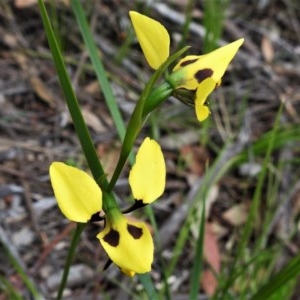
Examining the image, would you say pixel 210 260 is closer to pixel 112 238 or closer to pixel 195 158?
pixel 195 158

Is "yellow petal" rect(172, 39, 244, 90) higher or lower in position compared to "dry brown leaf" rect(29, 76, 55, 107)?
higher

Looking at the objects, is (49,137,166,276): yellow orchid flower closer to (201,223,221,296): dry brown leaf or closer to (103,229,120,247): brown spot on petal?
(103,229,120,247): brown spot on petal

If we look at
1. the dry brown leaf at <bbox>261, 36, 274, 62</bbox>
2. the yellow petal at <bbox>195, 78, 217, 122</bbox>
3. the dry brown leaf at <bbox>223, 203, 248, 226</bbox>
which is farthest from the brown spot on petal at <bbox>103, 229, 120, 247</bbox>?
the dry brown leaf at <bbox>261, 36, 274, 62</bbox>

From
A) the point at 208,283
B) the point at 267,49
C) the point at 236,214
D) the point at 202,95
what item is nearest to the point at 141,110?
the point at 202,95

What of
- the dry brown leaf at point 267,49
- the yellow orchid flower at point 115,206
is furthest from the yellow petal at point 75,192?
the dry brown leaf at point 267,49

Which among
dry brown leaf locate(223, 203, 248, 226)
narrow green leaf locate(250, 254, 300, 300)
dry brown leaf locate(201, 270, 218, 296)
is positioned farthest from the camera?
dry brown leaf locate(223, 203, 248, 226)

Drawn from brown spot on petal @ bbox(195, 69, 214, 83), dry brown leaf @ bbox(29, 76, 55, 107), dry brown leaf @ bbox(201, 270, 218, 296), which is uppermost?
brown spot on petal @ bbox(195, 69, 214, 83)

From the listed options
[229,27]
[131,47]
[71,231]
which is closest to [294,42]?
[229,27]

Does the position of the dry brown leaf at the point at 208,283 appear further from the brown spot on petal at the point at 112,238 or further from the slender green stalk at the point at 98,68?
the brown spot on petal at the point at 112,238
